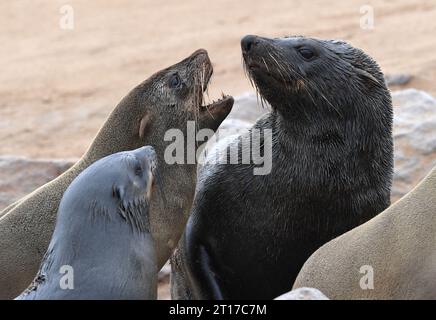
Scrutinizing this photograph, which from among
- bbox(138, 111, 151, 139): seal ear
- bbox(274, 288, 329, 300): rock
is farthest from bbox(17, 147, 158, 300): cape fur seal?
bbox(138, 111, 151, 139): seal ear

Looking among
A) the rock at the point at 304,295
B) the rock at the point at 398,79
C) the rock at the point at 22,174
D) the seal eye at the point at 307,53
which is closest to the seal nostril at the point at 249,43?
the seal eye at the point at 307,53

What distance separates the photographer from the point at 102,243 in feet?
19.9

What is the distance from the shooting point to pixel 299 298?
5.67 meters

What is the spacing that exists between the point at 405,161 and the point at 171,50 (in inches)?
265

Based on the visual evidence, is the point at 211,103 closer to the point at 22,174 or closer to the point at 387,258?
the point at 387,258

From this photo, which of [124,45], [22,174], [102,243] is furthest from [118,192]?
[124,45]

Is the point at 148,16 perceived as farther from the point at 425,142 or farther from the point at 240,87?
the point at 425,142

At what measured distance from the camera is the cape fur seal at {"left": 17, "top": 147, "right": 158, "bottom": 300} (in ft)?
19.4

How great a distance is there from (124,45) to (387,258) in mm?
11803

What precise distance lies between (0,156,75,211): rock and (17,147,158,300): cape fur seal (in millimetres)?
4052

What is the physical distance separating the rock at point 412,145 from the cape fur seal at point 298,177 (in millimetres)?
2708

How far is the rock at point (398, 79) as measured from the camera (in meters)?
14.0

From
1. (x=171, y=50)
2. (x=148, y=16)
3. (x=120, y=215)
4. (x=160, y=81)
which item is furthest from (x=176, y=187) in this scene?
(x=148, y=16)

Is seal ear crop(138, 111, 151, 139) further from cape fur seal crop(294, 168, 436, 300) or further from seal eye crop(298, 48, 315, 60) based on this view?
cape fur seal crop(294, 168, 436, 300)
